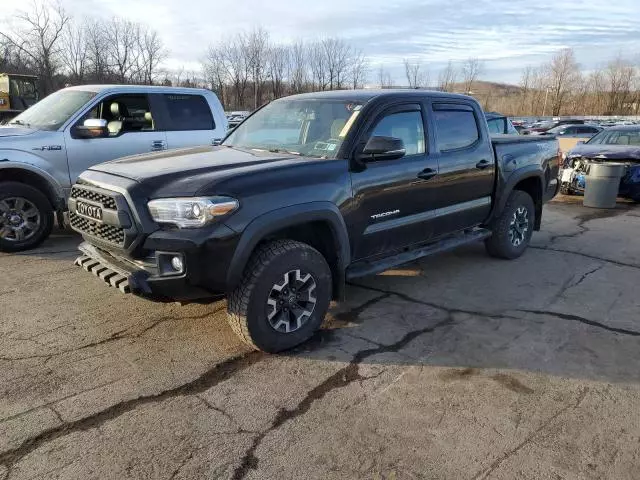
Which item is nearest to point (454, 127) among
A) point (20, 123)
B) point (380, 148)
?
point (380, 148)

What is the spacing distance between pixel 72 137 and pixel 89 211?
10.7 feet

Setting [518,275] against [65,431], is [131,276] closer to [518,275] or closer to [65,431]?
[65,431]

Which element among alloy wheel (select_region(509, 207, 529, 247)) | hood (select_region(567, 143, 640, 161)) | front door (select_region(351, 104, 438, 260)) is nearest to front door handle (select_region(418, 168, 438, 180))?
front door (select_region(351, 104, 438, 260))

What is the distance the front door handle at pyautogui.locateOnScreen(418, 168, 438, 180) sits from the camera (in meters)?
4.73

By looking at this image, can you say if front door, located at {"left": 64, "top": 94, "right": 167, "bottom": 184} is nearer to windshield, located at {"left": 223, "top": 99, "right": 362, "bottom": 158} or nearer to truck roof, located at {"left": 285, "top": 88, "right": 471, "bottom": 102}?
windshield, located at {"left": 223, "top": 99, "right": 362, "bottom": 158}

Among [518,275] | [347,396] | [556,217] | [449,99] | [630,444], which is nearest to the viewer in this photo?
[630,444]

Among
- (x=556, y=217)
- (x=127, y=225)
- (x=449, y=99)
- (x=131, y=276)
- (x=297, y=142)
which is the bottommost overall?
(x=556, y=217)

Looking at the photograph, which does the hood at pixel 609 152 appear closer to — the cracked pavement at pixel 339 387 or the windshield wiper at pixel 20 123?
the cracked pavement at pixel 339 387

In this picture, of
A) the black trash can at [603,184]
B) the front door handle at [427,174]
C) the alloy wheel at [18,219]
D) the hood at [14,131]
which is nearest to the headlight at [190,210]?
the front door handle at [427,174]

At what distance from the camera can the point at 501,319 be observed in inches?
179

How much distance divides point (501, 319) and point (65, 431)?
3.46 meters

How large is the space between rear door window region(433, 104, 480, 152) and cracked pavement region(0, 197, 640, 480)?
149 cm

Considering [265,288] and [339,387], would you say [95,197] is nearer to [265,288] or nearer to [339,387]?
[265,288]

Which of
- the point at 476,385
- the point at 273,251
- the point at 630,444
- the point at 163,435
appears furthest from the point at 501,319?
the point at 163,435
